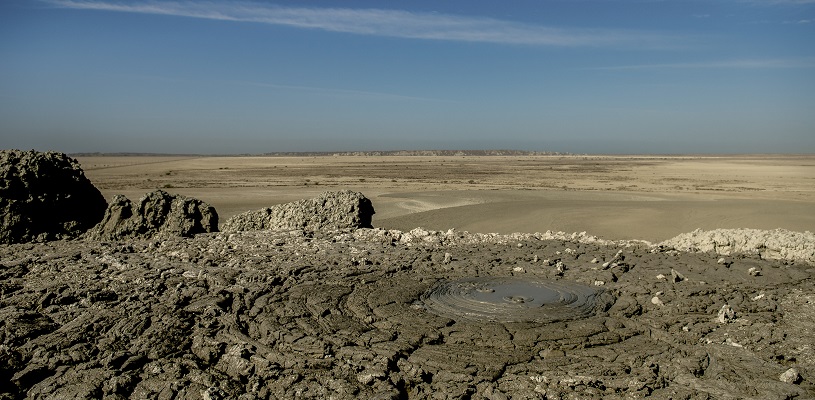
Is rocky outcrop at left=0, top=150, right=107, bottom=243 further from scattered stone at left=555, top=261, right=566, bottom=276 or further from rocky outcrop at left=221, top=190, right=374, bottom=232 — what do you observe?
scattered stone at left=555, top=261, right=566, bottom=276

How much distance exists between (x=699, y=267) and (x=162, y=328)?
706cm

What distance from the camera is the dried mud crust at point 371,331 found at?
4.41 m

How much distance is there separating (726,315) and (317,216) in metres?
7.64

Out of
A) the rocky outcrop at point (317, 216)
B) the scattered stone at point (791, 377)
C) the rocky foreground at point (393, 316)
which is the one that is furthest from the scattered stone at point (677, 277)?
the rocky outcrop at point (317, 216)

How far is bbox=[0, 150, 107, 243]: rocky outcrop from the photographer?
9.91m

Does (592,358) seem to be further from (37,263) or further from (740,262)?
(37,263)

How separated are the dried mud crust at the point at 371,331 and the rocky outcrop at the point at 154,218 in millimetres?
1783

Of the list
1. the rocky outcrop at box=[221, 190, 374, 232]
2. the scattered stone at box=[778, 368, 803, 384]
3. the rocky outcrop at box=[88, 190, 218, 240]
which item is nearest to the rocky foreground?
the scattered stone at box=[778, 368, 803, 384]

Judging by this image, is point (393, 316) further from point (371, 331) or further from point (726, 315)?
point (726, 315)

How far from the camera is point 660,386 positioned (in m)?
4.36

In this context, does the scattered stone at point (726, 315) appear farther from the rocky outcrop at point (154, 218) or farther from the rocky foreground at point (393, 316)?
the rocky outcrop at point (154, 218)

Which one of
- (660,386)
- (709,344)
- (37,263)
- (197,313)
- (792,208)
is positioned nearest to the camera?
(660,386)

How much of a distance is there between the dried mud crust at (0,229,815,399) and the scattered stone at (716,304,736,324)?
4 centimetres

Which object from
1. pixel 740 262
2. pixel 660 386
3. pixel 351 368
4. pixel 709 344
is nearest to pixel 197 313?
pixel 351 368
